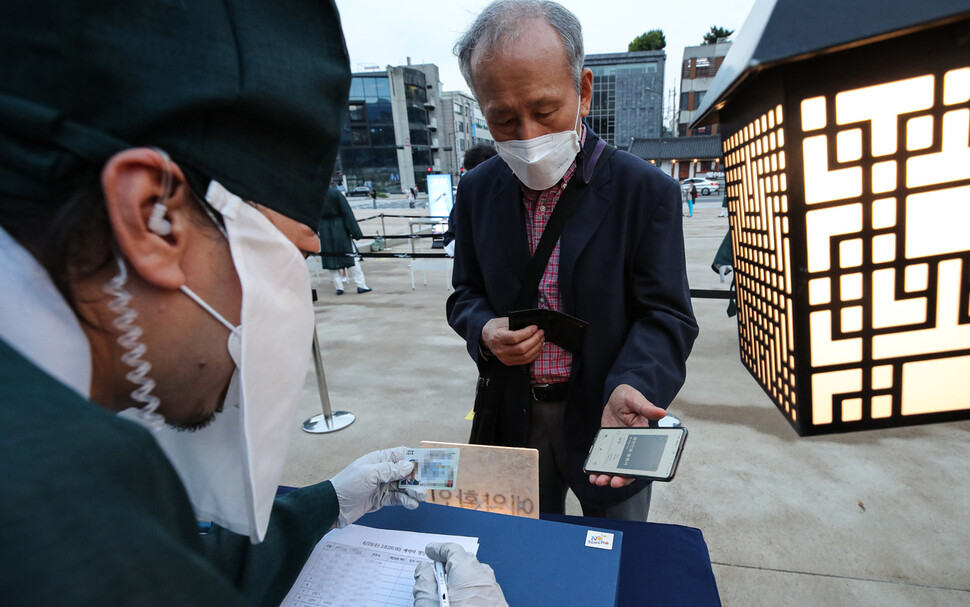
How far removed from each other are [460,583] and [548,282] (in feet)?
2.42

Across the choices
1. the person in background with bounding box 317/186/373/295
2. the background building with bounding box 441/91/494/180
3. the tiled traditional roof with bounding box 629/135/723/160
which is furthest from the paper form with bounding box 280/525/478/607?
the background building with bounding box 441/91/494/180

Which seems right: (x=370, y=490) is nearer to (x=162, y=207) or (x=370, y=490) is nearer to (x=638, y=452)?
(x=638, y=452)

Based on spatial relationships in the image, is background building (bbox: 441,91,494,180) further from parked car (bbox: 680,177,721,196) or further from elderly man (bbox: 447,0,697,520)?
elderly man (bbox: 447,0,697,520)

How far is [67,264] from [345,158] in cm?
5362

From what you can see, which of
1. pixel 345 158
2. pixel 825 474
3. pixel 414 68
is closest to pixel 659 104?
pixel 414 68

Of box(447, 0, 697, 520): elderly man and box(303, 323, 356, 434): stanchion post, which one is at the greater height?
box(447, 0, 697, 520): elderly man

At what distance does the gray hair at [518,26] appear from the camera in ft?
3.48

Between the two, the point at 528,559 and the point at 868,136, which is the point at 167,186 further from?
the point at 528,559

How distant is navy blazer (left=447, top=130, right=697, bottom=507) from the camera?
116cm

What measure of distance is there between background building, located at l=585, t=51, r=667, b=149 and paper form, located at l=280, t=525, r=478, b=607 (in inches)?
1609

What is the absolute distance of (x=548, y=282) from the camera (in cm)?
125

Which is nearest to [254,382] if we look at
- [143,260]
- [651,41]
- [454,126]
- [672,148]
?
[143,260]

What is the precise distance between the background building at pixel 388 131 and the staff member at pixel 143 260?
158 ft

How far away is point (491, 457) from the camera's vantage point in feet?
3.54
